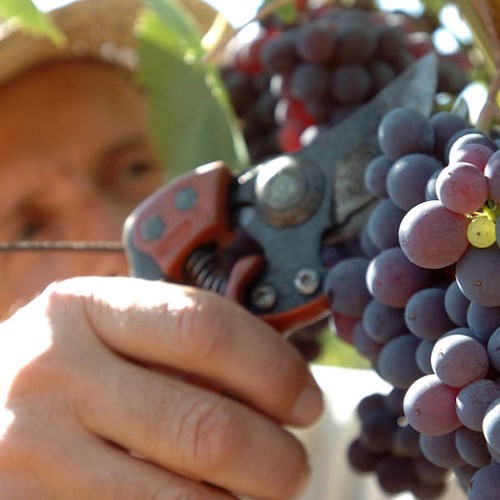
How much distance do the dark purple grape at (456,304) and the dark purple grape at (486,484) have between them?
0.25 feet

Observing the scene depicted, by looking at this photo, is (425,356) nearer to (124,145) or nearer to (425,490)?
(425,490)

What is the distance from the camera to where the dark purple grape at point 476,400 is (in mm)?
440

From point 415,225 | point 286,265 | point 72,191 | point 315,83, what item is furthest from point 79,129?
point 415,225

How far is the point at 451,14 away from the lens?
3.21 ft

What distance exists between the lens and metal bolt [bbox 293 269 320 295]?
2.25 feet

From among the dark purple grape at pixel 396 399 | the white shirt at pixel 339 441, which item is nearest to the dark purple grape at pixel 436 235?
the dark purple grape at pixel 396 399

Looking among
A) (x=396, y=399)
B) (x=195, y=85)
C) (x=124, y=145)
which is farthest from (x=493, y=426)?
(x=124, y=145)

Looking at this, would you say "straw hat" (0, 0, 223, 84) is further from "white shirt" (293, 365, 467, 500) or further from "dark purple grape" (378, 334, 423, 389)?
"dark purple grape" (378, 334, 423, 389)

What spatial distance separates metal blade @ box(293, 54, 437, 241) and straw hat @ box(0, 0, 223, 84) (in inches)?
28.5

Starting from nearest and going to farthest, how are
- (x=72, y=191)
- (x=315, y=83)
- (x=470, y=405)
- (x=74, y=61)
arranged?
(x=470, y=405) → (x=315, y=83) → (x=72, y=191) → (x=74, y=61)

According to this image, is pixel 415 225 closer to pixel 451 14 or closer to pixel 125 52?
pixel 451 14

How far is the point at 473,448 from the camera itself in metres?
0.47

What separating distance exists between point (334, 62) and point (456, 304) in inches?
20.3

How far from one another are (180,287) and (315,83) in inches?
13.0
